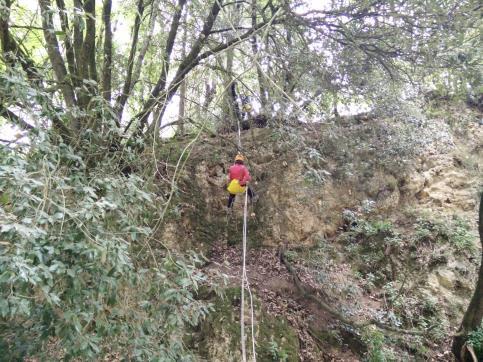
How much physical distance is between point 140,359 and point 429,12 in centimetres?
431

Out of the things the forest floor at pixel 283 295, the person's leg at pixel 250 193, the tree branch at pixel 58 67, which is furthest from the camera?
the person's leg at pixel 250 193

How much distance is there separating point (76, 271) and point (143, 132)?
226cm

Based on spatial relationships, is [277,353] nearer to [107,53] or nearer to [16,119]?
[16,119]

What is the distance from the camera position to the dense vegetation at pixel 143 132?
231 cm

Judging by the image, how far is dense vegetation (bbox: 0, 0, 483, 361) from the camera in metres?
2.31

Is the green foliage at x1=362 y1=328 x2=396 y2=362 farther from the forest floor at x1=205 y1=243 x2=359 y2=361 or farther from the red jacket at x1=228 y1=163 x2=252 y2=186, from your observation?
the red jacket at x1=228 y1=163 x2=252 y2=186

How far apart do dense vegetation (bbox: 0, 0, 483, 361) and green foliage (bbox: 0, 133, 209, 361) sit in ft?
0.04

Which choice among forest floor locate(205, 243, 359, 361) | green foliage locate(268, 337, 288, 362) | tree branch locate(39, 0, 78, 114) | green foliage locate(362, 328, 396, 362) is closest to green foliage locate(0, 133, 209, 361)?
tree branch locate(39, 0, 78, 114)

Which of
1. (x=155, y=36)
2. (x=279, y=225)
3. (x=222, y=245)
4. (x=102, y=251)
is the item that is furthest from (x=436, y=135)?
(x=102, y=251)

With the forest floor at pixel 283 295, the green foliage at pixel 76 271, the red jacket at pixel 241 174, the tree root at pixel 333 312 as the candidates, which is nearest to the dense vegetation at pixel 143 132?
the green foliage at pixel 76 271

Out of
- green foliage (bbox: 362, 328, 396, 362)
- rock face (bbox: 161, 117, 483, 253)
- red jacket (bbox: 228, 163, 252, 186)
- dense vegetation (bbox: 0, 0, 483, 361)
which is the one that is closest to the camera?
dense vegetation (bbox: 0, 0, 483, 361)

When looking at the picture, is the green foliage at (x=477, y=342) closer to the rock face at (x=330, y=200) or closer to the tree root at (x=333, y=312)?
the tree root at (x=333, y=312)

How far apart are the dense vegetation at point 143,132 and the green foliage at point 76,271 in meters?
0.01

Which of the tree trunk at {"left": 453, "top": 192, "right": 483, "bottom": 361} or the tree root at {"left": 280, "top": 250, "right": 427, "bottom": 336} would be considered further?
the tree root at {"left": 280, "top": 250, "right": 427, "bottom": 336}
